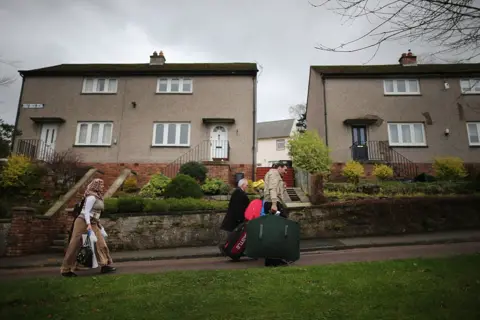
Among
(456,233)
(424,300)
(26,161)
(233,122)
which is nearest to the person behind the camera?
(424,300)

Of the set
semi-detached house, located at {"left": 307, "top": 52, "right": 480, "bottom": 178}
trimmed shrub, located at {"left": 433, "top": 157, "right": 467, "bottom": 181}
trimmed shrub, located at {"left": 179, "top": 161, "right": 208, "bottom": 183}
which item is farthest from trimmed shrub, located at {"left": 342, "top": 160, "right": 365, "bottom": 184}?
trimmed shrub, located at {"left": 179, "top": 161, "right": 208, "bottom": 183}

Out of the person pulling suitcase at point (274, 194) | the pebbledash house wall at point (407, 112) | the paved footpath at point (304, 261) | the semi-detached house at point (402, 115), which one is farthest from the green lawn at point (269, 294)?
the pebbledash house wall at point (407, 112)

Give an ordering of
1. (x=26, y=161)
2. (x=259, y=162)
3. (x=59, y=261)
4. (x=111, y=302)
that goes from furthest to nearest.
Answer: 1. (x=259, y=162)
2. (x=26, y=161)
3. (x=59, y=261)
4. (x=111, y=302)

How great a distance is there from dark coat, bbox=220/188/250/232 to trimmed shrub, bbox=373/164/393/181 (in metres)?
11.7

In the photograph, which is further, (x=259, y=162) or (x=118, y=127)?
(x=259, y=162)

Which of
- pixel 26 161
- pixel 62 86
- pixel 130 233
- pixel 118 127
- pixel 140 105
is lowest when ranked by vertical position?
pixel 130 233

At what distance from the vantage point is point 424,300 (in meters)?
3.66

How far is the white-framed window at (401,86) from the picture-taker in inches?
789

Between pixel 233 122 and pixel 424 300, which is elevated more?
pixel 233 122

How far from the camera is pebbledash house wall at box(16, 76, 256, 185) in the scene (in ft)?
60.6

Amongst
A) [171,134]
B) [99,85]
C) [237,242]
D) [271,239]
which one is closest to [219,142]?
[171,134]

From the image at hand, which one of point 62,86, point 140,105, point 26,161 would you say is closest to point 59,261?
point 26,161

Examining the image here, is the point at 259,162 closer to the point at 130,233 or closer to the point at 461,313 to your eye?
the point at 130,233

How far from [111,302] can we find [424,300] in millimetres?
3781
